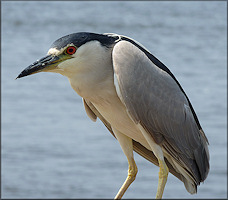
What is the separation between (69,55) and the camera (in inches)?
138

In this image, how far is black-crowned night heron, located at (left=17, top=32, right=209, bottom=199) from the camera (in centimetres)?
354

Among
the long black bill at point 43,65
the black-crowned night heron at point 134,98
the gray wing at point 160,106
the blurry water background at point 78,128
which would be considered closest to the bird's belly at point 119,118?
the black-crowned night heron at point 134,98

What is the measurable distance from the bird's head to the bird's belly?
13.1 inches

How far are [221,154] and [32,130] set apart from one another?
10.1ft

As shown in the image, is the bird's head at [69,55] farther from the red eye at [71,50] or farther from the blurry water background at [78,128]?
the blurry water background at [78,128]

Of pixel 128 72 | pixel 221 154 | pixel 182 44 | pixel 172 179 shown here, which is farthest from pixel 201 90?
pixel 128 72

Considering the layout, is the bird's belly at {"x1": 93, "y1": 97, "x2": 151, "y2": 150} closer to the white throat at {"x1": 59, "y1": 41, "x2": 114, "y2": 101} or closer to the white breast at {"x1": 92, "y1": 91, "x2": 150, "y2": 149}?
the white breast at {"x1": 92, "y1": 91, "x2": 150, "y2": 149}

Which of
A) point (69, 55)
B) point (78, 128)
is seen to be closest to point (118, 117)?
point (69, 55)

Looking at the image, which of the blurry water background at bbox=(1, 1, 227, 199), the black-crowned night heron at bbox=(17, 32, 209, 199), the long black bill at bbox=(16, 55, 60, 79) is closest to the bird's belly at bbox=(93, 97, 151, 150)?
the black-crowned night heron at bbox=(17, 32, 209, 199)

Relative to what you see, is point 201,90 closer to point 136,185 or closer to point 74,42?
point 136,185

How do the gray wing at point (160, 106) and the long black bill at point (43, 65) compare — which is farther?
the gray wing at point (160, 106)

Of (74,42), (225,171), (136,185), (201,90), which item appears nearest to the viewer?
(74,42)

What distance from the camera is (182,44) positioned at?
18000 millimetres

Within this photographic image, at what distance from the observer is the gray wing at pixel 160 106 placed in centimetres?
364
